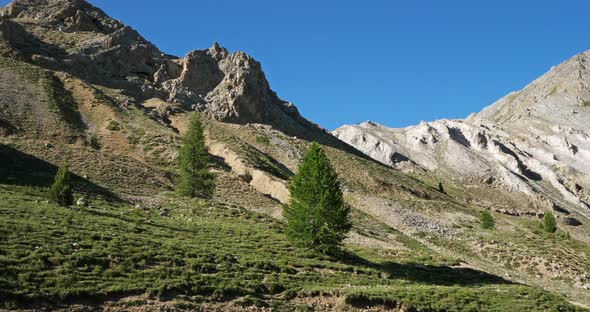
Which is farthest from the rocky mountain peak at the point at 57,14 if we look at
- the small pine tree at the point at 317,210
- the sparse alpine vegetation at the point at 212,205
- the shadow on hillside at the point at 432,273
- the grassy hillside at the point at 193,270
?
the shadow on hillside at the point at 432,273

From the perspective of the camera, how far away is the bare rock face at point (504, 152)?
134 m

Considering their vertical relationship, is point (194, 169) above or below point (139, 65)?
below

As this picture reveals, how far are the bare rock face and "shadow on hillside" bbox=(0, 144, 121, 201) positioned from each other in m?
108

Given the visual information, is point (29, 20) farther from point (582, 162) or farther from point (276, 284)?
point (582, 162)

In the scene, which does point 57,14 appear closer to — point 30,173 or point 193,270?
point 30,173

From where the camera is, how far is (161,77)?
10906 centimetres

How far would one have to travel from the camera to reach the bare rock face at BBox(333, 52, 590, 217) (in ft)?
438

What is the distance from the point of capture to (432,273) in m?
34.9

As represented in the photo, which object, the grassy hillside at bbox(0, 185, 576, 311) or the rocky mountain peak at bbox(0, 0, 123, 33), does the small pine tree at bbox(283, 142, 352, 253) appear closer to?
the grassy hillside at bbox(0, 185, 576, 311)

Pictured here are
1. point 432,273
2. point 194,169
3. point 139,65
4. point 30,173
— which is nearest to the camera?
point 432,273

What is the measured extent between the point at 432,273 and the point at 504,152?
132m

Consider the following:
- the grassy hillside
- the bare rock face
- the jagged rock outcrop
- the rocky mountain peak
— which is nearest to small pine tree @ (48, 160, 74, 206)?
the grassy hillside

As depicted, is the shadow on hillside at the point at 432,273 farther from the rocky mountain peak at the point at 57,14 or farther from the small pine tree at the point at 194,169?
the rocky mountain peak at the point at 57,14

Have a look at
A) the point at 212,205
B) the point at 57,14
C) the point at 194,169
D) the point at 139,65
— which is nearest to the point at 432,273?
the point at 212,205
